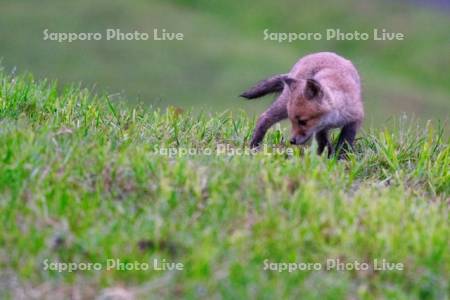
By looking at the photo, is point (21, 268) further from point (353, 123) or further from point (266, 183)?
point (353, 123)

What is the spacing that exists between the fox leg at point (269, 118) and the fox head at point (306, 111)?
241mm

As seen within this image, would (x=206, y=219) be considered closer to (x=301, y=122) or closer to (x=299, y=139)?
(x=299, y=139)

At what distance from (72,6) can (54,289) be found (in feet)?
106

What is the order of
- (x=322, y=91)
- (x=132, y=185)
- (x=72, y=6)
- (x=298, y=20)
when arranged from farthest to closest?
(x=298, y=20) → (x=72, y=6) → (x=322, y=91) → (x=132, y=185)

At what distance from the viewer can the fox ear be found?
845 cm

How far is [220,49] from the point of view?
116 ft

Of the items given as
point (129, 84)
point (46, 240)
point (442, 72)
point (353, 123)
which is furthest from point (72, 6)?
point (46, 240)

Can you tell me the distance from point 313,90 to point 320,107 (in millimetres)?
188

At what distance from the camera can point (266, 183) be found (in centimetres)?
653
